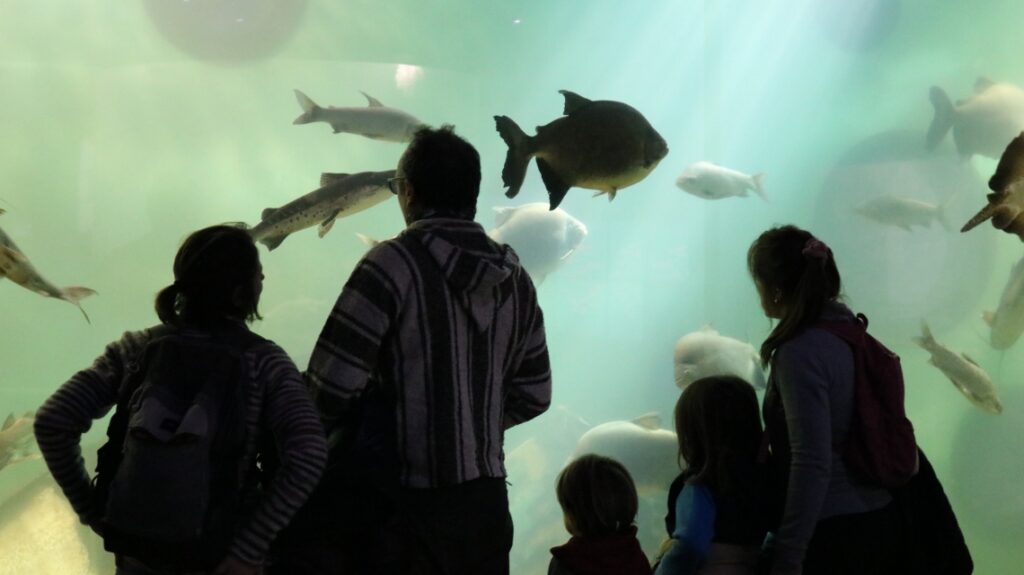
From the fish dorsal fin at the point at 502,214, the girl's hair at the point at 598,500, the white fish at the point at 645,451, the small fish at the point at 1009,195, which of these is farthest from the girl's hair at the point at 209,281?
the fish dorsal fin at the point at 502,214

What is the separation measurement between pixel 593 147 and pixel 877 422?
119 centimetres

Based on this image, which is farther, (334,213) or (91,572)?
(91,572)

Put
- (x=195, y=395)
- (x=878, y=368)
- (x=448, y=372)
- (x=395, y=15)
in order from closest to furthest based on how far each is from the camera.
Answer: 1. (x=195, y=395)
2. (x=448, y=372)
3. (x=878, y=368)
4. (x=395, y=15)

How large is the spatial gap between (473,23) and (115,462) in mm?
15006

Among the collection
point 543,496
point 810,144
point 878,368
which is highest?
point 810,144

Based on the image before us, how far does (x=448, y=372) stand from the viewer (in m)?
1.42

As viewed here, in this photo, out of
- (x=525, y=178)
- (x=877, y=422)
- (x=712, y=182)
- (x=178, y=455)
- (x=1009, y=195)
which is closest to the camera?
(x=178, y=455)

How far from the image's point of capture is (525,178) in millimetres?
3574

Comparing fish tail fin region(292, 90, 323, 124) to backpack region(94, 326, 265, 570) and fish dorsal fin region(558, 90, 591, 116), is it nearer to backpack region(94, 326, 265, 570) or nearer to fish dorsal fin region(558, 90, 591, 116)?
fish dorsal fin region(558, 90, 591, 116)

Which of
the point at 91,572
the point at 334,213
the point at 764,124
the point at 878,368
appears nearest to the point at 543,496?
the point at 91,572

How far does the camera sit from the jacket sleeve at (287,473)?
1.28m

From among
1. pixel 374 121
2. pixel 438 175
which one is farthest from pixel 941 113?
pixel 438 175

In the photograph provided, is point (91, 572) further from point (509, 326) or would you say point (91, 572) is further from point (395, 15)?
point (395, 15)

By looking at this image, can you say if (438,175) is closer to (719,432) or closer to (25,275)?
(719,432)
